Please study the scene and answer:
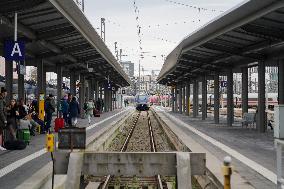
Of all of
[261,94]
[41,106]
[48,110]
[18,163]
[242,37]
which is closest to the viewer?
[18,163]

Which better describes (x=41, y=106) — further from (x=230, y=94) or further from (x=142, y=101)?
(x=142, y=101)

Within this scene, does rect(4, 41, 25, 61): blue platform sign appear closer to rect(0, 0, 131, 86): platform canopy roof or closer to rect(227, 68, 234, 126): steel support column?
rect(0, 0, 131, 86): platform canopy roof

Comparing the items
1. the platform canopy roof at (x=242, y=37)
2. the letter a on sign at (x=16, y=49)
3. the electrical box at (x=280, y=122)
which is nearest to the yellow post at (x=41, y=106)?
the platform canopy roof at (x=242, y=37)

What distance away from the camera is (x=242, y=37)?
1986 centimetres

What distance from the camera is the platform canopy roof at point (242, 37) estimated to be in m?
14.4

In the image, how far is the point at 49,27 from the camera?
17812 mm

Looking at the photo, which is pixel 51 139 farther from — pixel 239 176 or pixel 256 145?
pixel 256 145

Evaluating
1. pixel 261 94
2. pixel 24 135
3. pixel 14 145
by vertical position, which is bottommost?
pixel 14 145

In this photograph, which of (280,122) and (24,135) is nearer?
(280,122)

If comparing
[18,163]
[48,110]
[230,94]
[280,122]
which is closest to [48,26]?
[48,110]

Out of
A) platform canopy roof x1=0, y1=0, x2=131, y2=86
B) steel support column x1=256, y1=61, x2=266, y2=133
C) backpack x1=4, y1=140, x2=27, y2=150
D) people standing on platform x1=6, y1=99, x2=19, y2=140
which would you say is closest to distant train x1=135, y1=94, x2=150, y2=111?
platform canopy roof x1=0, y1=0, x2=131, y2=86

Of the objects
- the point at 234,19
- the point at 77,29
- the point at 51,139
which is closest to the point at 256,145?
the point at 234,19

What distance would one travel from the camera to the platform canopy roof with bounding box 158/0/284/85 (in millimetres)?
14422

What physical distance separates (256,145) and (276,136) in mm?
10301
